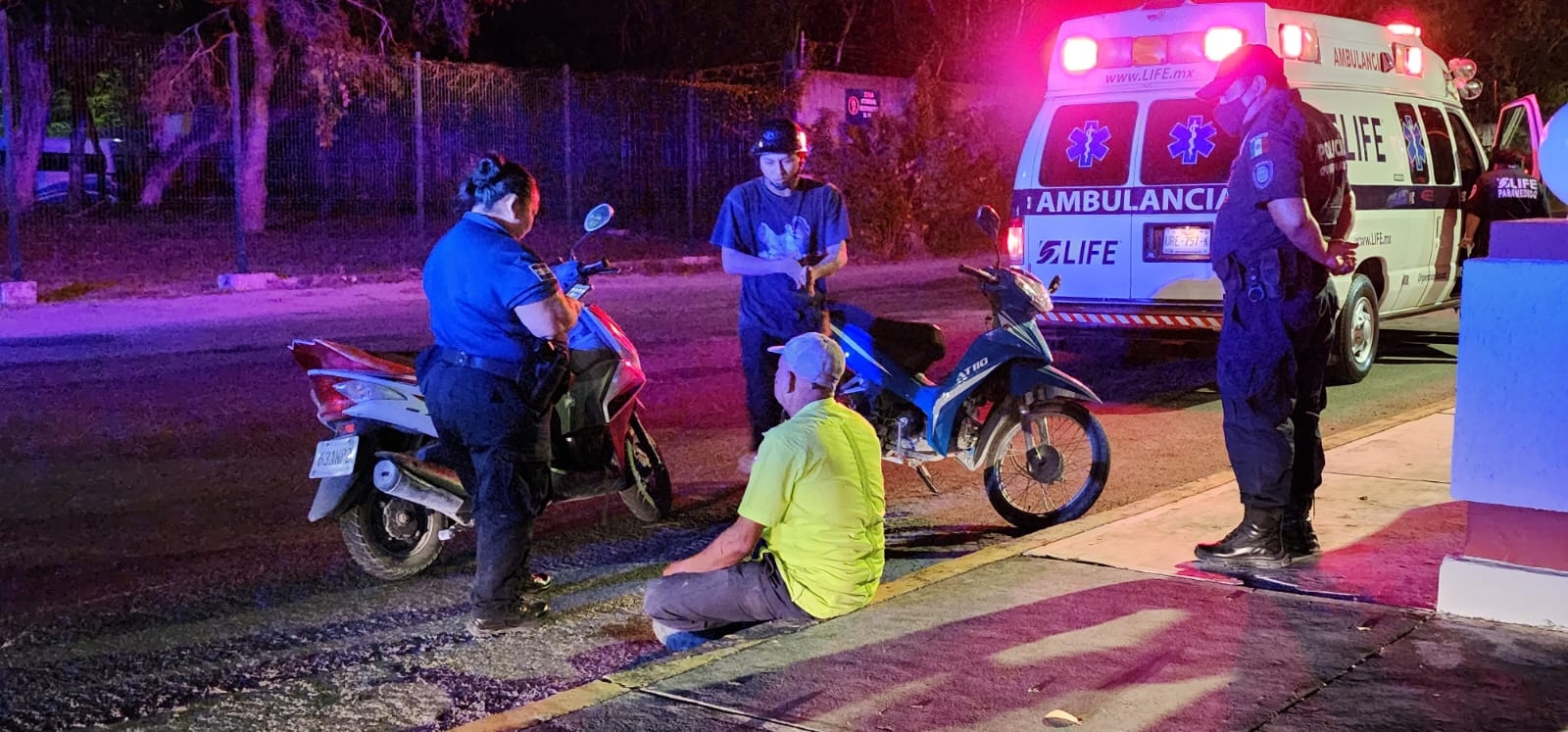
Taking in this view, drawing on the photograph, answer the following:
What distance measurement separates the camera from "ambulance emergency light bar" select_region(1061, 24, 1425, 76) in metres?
9.84

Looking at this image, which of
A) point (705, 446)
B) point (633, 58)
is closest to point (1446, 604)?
point (705, 446)

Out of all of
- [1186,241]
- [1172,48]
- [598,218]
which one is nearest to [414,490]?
[598,218]

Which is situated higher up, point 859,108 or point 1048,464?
point 859,108

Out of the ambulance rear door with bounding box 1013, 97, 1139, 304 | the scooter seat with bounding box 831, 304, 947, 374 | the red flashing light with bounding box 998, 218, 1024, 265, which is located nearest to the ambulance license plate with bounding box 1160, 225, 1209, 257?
the ambulance rear door with bounding box 1013, 97, 1139, 304

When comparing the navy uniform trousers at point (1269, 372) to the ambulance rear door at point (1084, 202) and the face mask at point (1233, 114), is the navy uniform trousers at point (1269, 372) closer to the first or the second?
the face mask at point (1233, 114)

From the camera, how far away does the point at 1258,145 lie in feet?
18.0

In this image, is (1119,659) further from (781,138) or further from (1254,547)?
(781,138)

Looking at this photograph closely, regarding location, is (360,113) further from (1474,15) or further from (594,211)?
(1474,15)

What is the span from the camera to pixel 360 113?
18.3 meters

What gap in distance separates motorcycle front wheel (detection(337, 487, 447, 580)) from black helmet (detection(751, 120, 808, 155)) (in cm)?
215

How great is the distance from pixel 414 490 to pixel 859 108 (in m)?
19.1

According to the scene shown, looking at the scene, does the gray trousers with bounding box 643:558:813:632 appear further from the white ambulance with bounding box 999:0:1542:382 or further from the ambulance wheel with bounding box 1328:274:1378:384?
the ambulance wheel with bounding box 1328:274:1378:384

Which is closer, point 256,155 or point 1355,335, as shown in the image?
point 1355,335

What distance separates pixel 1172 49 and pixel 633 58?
958 inches
